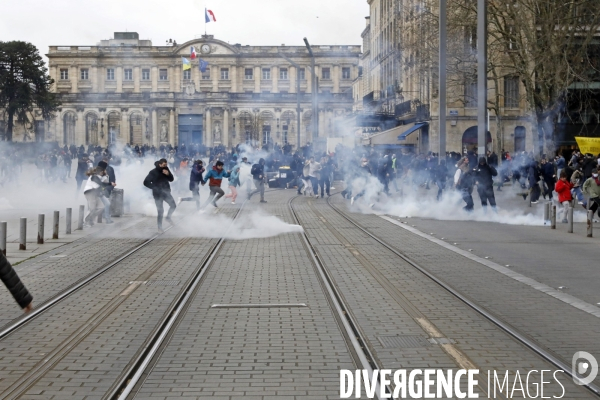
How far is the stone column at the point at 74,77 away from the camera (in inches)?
2265

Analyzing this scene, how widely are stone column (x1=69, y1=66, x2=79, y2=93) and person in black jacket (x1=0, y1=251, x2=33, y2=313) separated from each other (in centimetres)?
5078

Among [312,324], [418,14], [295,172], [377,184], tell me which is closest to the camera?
[312,324]

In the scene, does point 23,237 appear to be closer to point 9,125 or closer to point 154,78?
point 9,125

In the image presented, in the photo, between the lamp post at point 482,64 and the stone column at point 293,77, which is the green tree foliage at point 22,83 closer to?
the lamp post at point 482,64

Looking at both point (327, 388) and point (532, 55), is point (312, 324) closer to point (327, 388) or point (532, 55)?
point (327, 388)

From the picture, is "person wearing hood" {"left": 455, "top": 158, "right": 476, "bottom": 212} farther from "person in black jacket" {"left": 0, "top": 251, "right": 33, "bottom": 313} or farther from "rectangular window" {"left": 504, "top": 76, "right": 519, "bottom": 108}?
"rectangular window" {"left": 504, "top": 76, "right": 519, "bottom": 108}

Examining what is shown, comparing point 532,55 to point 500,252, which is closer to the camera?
point 500,252

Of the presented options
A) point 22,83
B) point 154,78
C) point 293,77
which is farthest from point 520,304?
point 293,77

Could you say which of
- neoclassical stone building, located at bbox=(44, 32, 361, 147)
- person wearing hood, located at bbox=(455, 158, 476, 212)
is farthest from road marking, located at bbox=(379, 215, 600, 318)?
neoclassical stone building, located at bbox=(44, 32, 361, 147)

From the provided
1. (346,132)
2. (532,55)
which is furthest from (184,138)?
(532,55)

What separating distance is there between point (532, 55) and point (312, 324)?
29.9m

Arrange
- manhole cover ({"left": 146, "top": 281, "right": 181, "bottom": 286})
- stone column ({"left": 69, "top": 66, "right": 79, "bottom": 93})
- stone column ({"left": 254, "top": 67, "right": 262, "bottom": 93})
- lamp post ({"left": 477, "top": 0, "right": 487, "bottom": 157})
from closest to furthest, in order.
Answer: manhole cover ({"left": 146, "top": 281, "right": 181, "bottom": 286}) < lamp post ({"left": 477, "top": 0, "right": 487, "bottom": 157}) < stone column ({"left": 69, "top": 66, "right": 79, "bottom": 93}) < stone column ({"left": 254, "top": 67, "right": 262, "bottom": 93})

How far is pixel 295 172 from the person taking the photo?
4722cm

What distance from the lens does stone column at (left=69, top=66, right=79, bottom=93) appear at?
57519 mm
